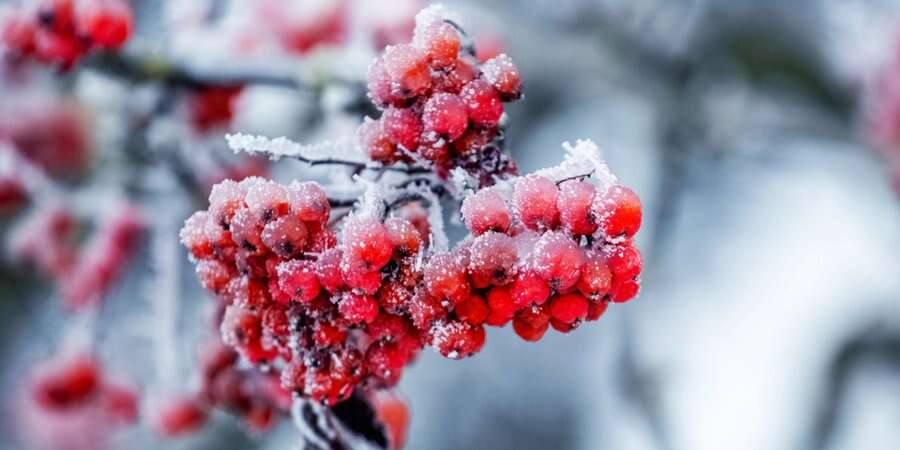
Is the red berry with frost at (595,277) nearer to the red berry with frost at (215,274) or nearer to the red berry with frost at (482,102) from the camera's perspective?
the red berry with frost at (482,102)

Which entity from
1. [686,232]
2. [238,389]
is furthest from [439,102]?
[686,232]

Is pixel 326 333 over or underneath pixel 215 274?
underneath

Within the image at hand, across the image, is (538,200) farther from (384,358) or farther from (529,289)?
(384,358)

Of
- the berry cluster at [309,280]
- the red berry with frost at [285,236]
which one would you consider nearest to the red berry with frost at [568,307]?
the berry cluster at [309,280]

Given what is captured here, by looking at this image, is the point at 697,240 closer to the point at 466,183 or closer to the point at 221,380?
the point at 221,380

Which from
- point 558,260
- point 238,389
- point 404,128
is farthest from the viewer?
point 238,389

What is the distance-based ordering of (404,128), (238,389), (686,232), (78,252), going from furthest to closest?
1. (686,232)
2. (78,252)
3. (238,389)
4. (404,128)

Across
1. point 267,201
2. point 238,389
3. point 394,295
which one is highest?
point 238,389
